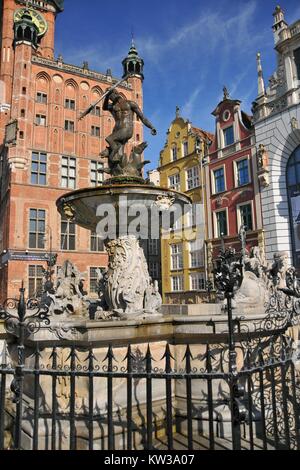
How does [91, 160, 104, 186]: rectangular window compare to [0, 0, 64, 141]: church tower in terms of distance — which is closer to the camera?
[0, 0, 64, 141]: church tower

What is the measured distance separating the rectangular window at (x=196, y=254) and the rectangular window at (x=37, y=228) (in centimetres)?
1147

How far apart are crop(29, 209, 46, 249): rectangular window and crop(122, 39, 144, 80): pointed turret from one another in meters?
16.4

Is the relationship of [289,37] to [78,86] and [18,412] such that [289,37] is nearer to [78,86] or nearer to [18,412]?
[78,86]

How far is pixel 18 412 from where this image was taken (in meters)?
3.16

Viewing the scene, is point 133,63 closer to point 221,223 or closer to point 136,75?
point 136,75

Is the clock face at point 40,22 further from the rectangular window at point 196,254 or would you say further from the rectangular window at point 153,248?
the rectangular window at point 196,254

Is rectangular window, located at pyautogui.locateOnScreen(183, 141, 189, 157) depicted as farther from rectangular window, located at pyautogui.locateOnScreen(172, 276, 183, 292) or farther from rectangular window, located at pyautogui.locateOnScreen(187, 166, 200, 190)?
rectangular window, located at pyautogui.locateOnScreen(172, 276, 183, 292)

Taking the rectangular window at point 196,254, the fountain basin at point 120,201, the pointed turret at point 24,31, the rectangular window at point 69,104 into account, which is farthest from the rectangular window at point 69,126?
the fountain basin at point 120,201

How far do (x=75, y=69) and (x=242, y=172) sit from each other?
57.9ft

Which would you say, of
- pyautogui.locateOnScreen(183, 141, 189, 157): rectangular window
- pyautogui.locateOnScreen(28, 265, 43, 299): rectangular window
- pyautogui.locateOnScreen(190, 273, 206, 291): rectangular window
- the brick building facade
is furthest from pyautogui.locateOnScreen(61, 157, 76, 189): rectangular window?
pyautogui.locateOnScreen(190, 273, 206, 291): rectangular window

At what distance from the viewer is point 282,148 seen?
20453mm

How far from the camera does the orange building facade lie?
85.7ft

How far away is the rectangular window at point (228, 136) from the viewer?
24.0m
